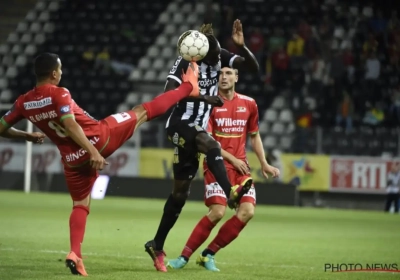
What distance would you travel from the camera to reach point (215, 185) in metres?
9.36

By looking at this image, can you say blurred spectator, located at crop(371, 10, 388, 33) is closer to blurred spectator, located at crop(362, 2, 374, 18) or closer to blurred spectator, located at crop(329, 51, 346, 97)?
blurred spectator, located at crop(362, 2, 374, 18)

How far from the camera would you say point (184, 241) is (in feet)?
42.0

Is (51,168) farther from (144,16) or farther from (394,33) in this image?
(394,33)

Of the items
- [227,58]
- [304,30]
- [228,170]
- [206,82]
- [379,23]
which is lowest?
[228,170]

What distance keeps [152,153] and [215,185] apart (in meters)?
14.1

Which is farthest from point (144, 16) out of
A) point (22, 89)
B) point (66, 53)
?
point (22, 89)

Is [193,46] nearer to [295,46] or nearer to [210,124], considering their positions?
[210,124]

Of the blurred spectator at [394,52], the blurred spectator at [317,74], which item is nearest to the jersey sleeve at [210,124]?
the blurred spectator at [317,74]

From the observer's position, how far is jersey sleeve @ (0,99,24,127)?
27.3 ft

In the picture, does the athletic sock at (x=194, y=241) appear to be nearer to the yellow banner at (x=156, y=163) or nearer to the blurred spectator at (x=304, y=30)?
the yellow banner at (x=156, y=163)

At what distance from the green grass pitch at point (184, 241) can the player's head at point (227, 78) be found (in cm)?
197

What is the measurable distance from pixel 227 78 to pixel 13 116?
2.57 m

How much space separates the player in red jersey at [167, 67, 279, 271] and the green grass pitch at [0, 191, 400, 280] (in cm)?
28

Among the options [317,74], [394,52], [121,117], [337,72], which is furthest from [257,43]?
[121,117]
